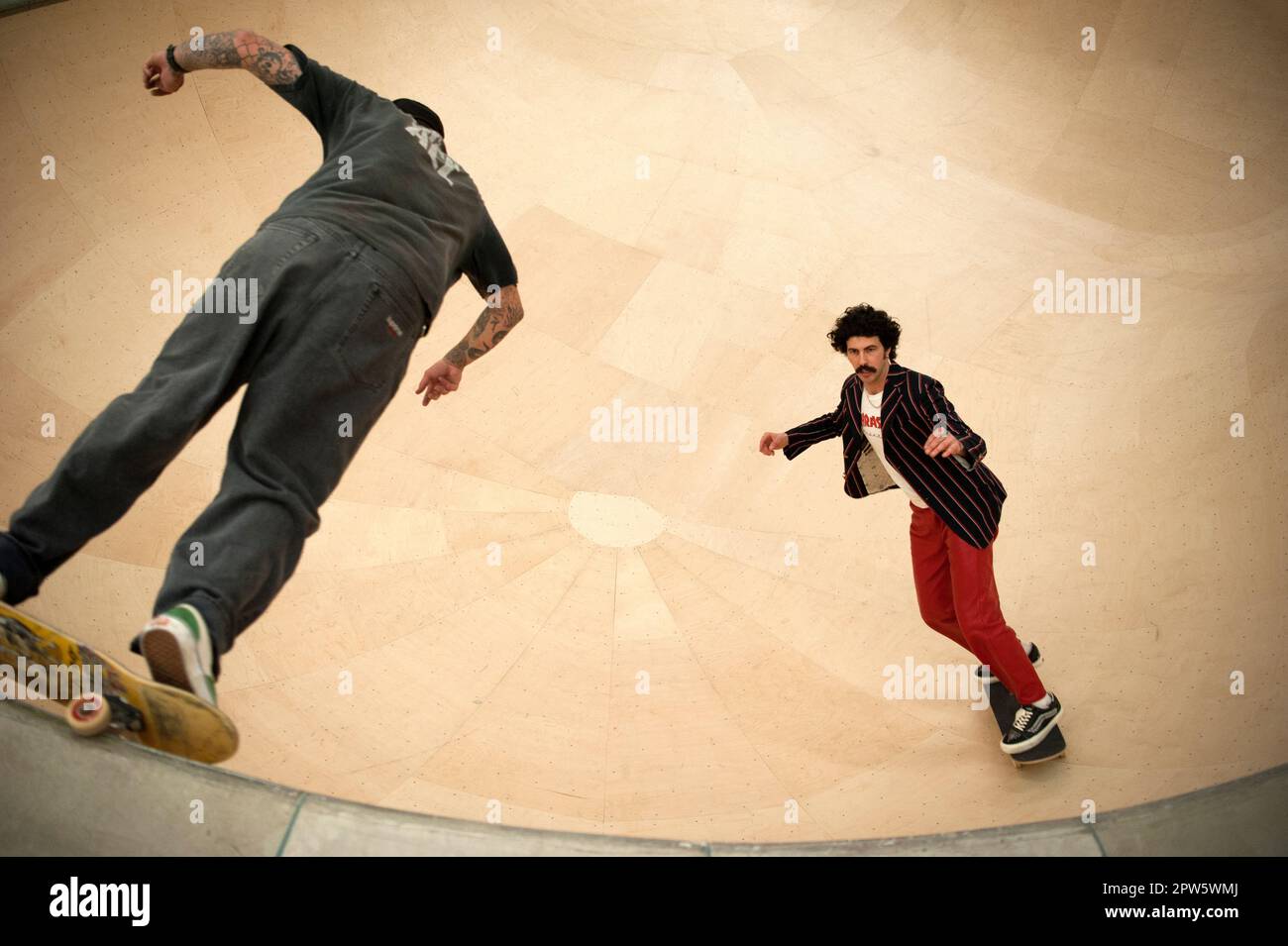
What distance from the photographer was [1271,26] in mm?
10938

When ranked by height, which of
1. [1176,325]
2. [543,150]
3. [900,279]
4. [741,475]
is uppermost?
[543,150]

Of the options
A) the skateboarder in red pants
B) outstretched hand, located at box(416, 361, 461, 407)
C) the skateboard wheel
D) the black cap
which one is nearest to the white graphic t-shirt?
the skateboarder in red pants

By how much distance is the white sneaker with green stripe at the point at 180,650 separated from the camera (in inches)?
141

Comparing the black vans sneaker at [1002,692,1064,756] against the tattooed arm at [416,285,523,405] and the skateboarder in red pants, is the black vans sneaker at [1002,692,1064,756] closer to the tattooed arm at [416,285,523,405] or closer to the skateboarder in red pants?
the skateboarder in red pants

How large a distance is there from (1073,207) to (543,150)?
4525 mm

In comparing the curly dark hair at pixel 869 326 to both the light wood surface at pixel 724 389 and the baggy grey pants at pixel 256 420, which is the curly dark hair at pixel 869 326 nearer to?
the baggy grey pants at pixel 256 420

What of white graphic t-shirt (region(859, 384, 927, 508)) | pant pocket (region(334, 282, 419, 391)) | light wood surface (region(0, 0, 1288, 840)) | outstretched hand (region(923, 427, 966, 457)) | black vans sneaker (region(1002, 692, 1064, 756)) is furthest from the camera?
light wood surface (region(0, 0, 1288, 840))

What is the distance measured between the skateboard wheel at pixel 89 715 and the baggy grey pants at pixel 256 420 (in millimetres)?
409

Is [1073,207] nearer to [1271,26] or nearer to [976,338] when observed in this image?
[976,338]

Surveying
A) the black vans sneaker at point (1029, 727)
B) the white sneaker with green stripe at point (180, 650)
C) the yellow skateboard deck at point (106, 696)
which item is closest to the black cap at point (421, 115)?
the white sneaker with green stripe at point (180, 650)

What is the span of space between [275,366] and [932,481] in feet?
10.7

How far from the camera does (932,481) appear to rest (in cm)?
600

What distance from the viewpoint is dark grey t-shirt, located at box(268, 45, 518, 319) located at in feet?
14.7

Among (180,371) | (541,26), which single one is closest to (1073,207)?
(541,26)
